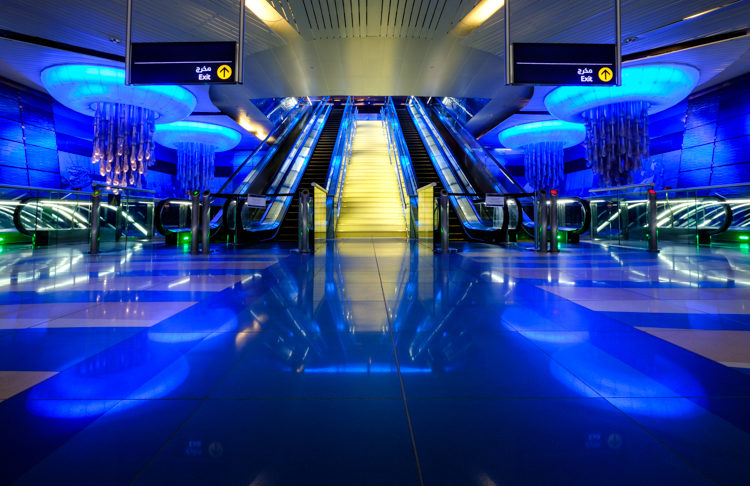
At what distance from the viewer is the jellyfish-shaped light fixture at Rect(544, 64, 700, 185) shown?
11820 millimetres

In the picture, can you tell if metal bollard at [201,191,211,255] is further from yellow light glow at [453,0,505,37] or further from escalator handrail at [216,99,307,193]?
yellow light glow at [453,0,505,37]

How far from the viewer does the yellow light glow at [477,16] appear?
324 inches

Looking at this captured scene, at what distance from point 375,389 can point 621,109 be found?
583 inches

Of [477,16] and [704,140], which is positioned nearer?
[477,16]

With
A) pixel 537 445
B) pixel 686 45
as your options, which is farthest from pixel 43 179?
pixel 686 45

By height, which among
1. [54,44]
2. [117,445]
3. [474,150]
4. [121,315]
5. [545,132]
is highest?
[545,132]

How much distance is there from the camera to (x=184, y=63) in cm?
623

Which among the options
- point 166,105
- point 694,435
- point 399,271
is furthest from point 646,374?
point 166,105

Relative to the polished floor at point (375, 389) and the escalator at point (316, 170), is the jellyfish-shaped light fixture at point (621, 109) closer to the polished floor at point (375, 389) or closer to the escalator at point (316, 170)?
the escalator at point (316, 170)

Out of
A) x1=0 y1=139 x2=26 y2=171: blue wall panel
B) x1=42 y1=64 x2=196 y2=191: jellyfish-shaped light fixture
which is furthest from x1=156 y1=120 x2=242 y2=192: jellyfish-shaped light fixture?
x1=0 y1=139 x2=26 y2=171: blue wall panel

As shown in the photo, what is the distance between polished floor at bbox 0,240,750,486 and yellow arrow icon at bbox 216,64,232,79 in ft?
13.2

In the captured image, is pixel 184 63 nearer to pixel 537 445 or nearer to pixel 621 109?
pixel 537 445

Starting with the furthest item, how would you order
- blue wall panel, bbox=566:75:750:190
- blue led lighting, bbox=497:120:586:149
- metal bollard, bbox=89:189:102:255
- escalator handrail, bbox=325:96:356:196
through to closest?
blue led lighting, bbox=497:120:586:149, blue wall panel, bbox=566:75:750:190, escalator handrail, bbox=325:96:356:196, metal bollard, bbox=89:189:102:255

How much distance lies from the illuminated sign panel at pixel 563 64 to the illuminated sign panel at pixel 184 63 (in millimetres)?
4339
